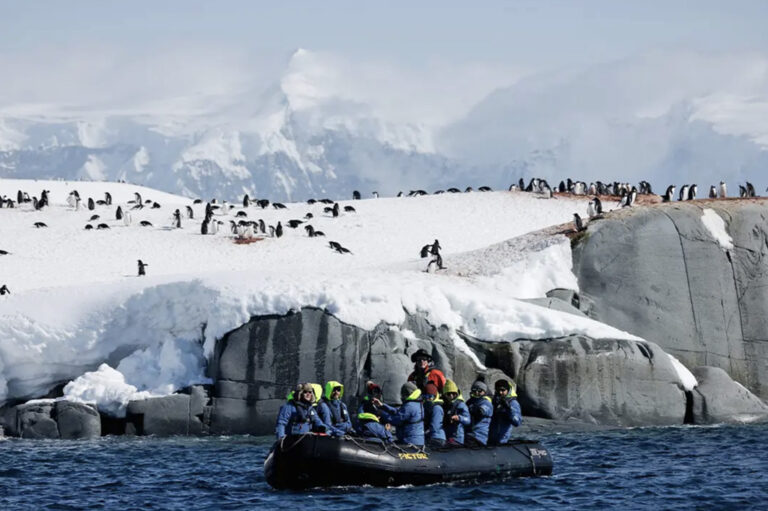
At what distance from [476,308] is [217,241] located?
21424mm

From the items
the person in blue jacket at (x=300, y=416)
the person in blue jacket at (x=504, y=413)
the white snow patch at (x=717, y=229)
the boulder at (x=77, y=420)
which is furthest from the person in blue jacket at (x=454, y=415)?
the white snow patch at (x=717, y=229)

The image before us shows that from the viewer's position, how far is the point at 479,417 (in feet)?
81.9

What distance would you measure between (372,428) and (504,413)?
2.94 meters

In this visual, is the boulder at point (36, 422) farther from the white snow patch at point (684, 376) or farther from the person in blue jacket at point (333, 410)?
the white snow patch at point (684, 376)

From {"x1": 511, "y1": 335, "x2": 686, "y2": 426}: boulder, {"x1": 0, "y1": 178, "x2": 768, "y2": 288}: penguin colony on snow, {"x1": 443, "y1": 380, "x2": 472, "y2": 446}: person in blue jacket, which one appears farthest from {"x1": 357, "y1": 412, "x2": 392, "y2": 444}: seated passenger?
{"x1": 0, "y1": 178, "x2": 768, "y2": 288}: penguin colony on snow

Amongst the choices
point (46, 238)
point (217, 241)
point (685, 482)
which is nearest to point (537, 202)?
point (217, 241)

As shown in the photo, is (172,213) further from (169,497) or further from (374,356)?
(169,497)

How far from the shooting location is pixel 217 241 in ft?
179

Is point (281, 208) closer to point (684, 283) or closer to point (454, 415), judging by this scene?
point (684, 283)

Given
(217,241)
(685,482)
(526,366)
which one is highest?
(217,241)

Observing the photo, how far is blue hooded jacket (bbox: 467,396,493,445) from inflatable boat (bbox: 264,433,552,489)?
440 mm

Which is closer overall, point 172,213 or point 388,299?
point 388,299

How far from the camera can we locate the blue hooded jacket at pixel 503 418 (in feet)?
82.2

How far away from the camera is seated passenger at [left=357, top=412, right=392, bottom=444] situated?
23781 millimetres
